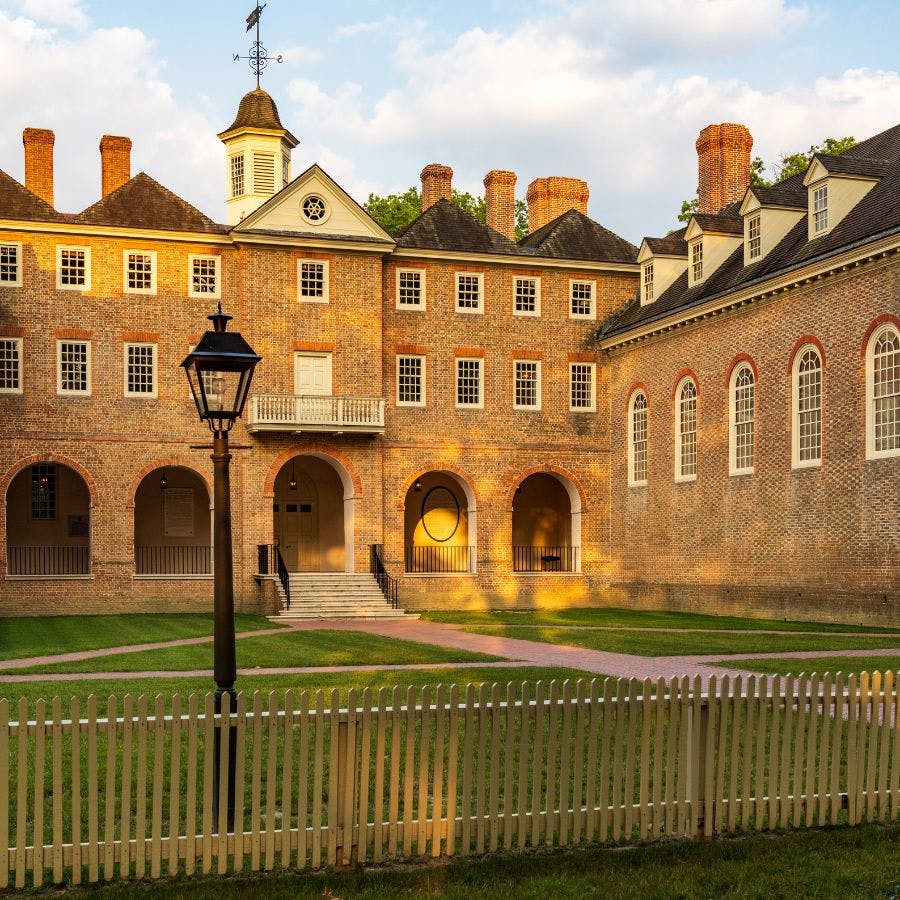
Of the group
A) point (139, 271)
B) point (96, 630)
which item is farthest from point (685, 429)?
point (96, 630)

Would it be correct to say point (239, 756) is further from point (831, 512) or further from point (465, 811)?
point (831, 512)

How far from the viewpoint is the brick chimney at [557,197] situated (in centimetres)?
4206

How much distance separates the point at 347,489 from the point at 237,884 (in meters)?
27.8

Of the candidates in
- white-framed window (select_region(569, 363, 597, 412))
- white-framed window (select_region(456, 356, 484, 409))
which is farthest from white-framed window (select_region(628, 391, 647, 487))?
white-framed window (select_region(456, 356, 484, 409))

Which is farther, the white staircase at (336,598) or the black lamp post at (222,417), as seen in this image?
the white staircase at (336,598)

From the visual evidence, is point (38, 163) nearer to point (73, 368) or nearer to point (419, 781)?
point (73, 368)

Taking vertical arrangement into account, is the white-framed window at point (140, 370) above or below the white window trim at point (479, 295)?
below

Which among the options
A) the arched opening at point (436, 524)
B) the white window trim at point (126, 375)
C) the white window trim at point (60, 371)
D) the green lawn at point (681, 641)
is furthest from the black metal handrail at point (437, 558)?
the green lawn at point (681, 641)

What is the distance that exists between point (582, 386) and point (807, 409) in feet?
34.4

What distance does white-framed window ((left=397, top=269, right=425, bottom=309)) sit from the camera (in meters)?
36.4

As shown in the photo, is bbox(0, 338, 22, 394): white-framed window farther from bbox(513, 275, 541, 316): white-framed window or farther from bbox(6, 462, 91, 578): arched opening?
bbox(513, 275, 541, 316): white-framed window

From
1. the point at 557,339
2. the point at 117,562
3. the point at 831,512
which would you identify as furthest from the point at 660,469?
the point at 117,562

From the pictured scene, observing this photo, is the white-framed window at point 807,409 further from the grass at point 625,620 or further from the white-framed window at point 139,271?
the white-framed window at point 139,271

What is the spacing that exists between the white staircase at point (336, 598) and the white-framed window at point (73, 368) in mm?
7629
